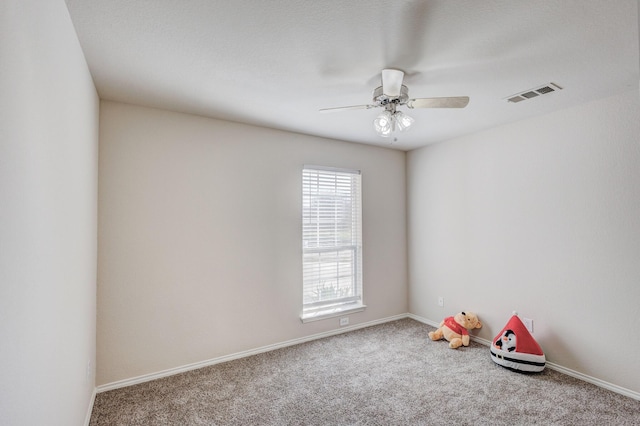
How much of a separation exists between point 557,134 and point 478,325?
2.15 m

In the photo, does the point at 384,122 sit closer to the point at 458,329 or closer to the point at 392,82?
the point at 392,82

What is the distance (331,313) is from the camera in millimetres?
3762

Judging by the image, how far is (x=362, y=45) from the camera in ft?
5.98

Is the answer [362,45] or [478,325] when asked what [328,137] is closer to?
[362,45]

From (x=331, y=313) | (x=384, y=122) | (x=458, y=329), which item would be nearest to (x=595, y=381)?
(x=458, y=329)

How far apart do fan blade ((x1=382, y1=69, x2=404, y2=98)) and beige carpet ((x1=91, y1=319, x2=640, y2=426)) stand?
7.55 feet

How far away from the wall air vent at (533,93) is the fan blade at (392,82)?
3.66 feet

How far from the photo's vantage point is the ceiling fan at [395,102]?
6.83 ft

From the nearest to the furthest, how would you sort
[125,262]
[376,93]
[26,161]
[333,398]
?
[26,161]
[376,93]
[333,398]
[125,262]

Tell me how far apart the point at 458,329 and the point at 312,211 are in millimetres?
2147

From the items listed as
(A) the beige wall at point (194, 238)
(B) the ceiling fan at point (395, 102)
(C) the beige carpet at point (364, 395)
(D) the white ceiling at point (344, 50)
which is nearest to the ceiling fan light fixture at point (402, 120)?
(B) the ceiling fan at point (395, 102)

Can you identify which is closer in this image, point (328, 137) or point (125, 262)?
point (125, 262)

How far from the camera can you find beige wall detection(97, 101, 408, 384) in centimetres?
263

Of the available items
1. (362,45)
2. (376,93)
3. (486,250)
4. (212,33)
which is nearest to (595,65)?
(376,93)
